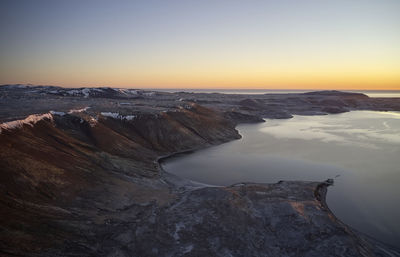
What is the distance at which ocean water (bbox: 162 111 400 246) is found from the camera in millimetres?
17922

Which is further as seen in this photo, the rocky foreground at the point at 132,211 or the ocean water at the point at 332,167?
the ocean water at the point at 332,167

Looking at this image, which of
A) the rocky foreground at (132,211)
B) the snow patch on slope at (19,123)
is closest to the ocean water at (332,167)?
the rocky foreground at (132,211)

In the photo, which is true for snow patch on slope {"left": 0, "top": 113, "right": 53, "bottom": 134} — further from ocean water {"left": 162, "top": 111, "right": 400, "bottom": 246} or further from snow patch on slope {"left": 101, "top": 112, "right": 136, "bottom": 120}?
ocean water {"left": 162, "top": 111, "right": 400, "bottom": 246}

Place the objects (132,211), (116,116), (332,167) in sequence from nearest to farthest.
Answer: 1. (132,211)
2. (332,167)
3. (116,116)

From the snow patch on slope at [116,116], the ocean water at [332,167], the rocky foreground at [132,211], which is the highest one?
the snow patch on slope at [116,116]

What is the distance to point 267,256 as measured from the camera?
461 inches

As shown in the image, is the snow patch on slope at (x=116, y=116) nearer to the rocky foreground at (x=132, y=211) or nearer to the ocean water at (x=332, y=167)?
the ocean water at (x=332, y=167)

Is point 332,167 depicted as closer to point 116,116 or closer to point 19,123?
point 116,116

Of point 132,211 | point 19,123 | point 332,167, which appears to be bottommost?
point 332,167

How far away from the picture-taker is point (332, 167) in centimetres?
2873

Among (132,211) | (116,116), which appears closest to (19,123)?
(132,211)

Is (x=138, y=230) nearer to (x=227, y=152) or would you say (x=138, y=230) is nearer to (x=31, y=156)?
(x=31, y=156)

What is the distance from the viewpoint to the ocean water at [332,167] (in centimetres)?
1792

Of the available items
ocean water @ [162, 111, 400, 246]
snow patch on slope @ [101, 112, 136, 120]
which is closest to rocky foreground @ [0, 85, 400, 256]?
ocean water @ [162, 111, 400, 246]
